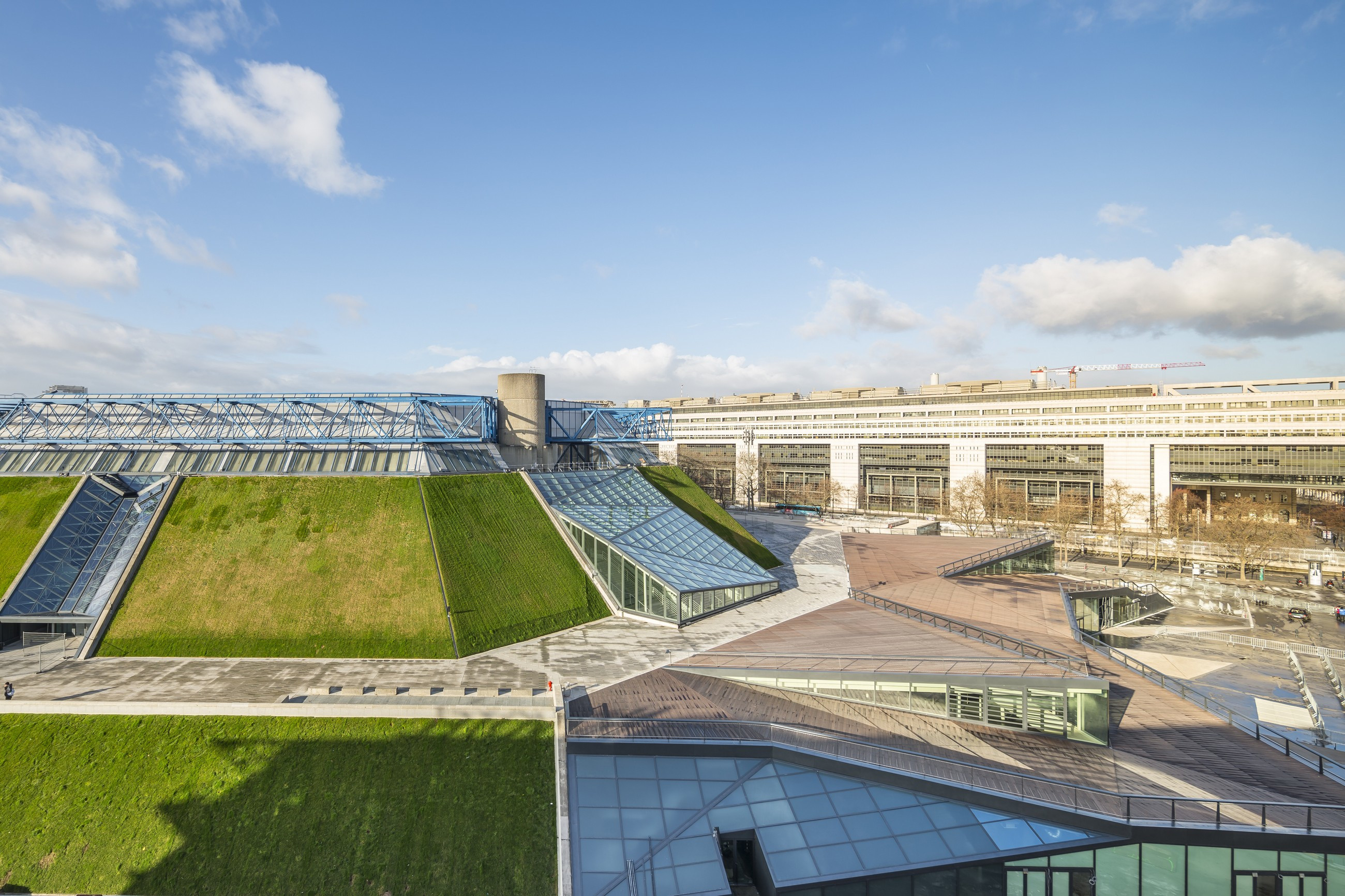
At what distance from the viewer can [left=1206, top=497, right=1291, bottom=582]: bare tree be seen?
194ft

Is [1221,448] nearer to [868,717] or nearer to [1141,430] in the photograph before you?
[1141,430]

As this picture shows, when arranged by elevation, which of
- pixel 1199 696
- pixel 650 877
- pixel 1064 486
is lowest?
pixel 650 877

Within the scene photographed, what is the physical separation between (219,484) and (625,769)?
3206cm

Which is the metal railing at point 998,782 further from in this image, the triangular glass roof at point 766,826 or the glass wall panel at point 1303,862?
the glass wall panel at point 1303,862

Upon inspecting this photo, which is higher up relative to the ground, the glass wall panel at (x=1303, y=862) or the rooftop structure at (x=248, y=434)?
the rooftop structure at (x=248, y=434)

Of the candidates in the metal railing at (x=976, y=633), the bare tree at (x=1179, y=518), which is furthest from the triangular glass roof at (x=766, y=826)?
the bare tree at (x=1179, y=518)

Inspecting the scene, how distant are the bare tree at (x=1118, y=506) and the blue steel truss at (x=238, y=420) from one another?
73.2 m

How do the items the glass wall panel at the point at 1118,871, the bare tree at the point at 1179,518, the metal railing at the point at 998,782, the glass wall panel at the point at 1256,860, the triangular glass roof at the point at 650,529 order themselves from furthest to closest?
the bare tree at the point at 1179,518, the triangular glass roof at the point at 650,529, the glass wall panel at the point at 1118,871, the glass wall panel at the point at 1256,860, the metal railing at the point at 998,782

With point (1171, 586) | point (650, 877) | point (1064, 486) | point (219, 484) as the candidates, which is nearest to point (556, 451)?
point (219, 484)

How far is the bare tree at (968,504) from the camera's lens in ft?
253

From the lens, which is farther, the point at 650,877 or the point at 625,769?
the point at 625,769

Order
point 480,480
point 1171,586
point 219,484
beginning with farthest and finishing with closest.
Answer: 1. point 1171,586
2. point 480,480
3. point 219,484

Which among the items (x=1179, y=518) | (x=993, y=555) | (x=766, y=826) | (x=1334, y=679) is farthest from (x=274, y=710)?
(x=1179, y=518)

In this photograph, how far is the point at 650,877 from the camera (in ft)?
52.6
